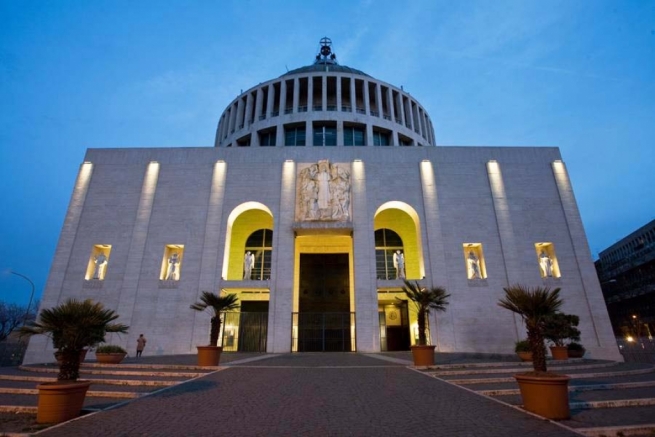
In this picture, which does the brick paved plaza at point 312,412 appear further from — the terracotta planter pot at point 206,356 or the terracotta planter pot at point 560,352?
the terracotta planter pot at point 560,352

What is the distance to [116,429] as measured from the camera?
5301 millimetres

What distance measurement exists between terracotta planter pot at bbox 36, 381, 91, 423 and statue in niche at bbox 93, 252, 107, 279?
62.8 ft

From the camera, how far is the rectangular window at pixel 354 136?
33375mm

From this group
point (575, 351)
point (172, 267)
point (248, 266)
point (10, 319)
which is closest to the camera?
point (575, 351)

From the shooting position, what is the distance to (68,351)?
21.7 feet

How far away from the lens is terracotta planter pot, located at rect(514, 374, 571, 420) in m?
5.79

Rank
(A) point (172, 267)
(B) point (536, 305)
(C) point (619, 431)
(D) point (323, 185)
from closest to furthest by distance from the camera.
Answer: (C) point (619, 431) < (B) point (536, 305) < (A) point (172, 267) < (D) point (323, 185)

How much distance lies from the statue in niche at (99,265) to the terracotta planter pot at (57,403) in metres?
19.1

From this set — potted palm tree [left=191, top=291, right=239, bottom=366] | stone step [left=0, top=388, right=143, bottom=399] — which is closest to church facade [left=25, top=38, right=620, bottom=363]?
potted palm tree [left=191, top=291, right=239, bottom=366]

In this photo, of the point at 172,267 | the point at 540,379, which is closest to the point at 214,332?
the point at 172,267

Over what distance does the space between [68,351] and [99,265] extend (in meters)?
19.0

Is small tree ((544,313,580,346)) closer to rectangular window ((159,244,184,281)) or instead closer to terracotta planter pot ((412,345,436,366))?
terracotta planter pot ((412,345,436,366))

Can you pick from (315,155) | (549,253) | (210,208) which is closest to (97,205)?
(210,208)

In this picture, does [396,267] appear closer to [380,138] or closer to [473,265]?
[473,265]
